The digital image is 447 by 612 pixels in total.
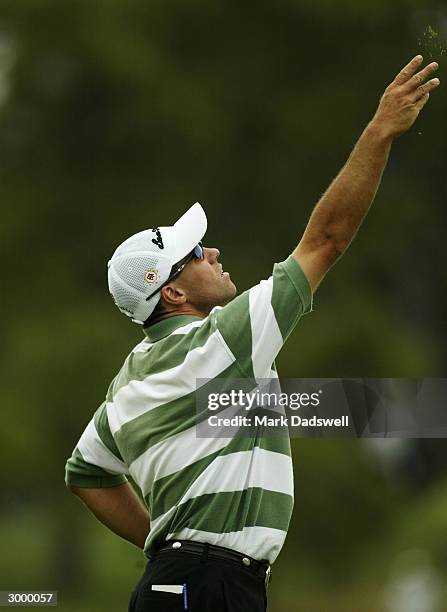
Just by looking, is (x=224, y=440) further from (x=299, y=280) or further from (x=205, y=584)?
(x=299, y=280)

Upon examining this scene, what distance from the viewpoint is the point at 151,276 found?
462cm

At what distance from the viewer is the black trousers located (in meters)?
4.31

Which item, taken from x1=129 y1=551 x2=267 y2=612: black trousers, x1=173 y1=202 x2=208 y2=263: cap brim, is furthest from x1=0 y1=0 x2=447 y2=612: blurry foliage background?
x1=129 y1=551 x2=267 y2=612: black trousers

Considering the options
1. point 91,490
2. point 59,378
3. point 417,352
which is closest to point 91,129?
point 59,378

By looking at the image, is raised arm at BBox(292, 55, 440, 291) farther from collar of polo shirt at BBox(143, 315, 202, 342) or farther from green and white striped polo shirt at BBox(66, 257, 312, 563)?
collar of polo shirt at BBox(143, 315, 202, 342)

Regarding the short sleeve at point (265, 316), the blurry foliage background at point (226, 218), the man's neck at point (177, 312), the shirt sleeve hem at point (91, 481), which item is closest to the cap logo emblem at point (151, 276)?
the man's neck at point (177, 312)

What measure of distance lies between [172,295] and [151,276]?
0.09 m

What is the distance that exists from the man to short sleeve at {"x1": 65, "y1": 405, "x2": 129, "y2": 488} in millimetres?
204

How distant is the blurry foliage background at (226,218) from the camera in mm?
12547

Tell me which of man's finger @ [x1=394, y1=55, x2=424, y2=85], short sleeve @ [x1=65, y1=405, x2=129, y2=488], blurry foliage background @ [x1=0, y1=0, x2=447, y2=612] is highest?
blurry foliage background @ [x1=0, y1=0, x2=447, y2=612]

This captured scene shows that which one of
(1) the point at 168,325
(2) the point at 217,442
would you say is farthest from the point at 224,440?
(1) the point at 168,325

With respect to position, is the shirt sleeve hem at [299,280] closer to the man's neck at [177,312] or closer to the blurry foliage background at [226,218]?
the man's neck at [177,312]

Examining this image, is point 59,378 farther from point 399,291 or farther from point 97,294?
point 399,291

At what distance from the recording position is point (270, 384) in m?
4.45
